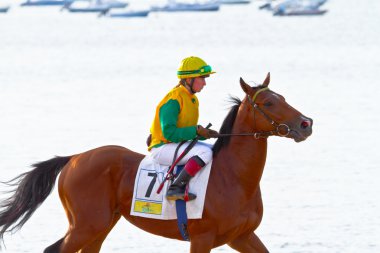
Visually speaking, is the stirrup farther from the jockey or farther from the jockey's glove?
the jockey's glove

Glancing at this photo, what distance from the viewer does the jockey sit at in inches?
347

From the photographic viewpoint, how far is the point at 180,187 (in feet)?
29.0

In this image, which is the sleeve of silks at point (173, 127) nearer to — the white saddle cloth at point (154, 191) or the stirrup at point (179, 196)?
the white saddle cloth at point (154, 191)

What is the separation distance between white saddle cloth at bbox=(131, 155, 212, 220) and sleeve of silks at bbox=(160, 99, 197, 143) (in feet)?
1.01

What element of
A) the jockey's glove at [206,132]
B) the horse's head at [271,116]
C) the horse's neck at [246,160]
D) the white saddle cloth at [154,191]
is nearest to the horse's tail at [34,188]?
the white saddle cloth at [154,191]

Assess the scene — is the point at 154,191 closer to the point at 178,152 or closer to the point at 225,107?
the point at 178,152

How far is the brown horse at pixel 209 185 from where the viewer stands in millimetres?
8758

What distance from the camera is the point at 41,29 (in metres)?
95.1

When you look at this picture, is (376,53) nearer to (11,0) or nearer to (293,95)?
(293,95)

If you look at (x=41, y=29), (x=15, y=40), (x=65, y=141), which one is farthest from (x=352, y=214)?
(x=41, y=29)

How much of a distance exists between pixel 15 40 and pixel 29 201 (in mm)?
70021

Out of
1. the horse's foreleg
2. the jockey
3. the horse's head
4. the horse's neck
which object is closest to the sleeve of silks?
the jockey

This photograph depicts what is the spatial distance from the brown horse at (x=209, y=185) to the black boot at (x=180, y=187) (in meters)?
0.20

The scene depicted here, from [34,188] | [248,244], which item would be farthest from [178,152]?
[34,188]
